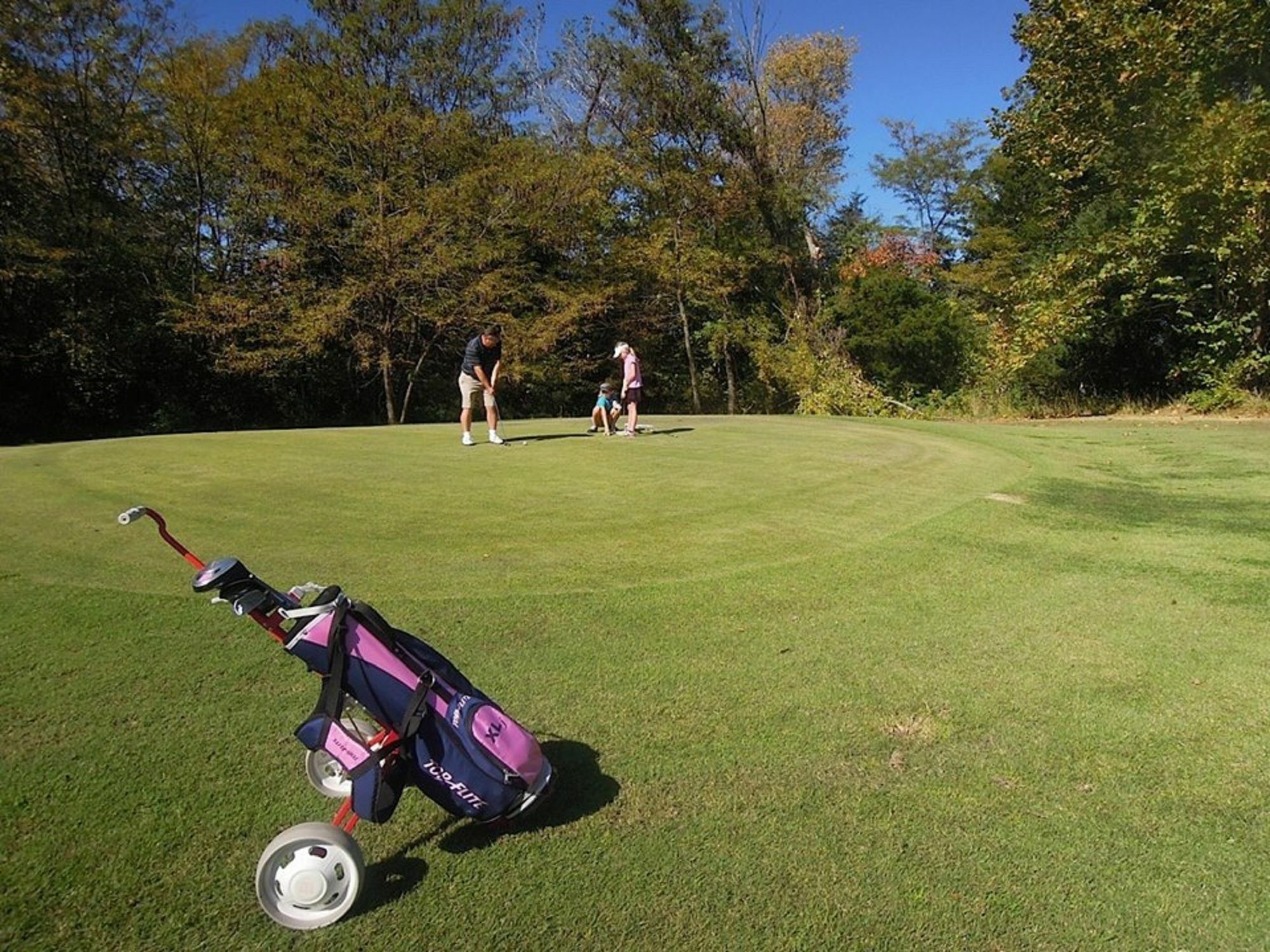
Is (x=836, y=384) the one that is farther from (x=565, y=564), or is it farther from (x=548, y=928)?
(x=548, y=928)

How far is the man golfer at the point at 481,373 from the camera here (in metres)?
12.1

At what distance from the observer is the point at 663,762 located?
332 centimetres

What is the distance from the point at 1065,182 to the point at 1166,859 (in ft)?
79.5

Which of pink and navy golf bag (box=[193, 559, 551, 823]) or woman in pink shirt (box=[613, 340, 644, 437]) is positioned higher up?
woman in pink shirt (box=[613, 340, 644, 437])

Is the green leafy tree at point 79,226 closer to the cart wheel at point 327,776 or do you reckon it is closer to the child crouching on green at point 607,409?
the child crouching on green at point 607,409

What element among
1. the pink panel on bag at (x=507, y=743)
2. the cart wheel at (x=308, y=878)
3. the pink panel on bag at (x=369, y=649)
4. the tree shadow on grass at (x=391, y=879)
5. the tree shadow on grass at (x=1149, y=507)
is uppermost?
the pink panel on bag at (x=369, y=649)

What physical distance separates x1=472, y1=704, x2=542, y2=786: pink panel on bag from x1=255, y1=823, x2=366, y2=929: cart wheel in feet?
1.69

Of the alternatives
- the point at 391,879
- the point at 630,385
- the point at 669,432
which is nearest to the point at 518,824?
the point at 391,879

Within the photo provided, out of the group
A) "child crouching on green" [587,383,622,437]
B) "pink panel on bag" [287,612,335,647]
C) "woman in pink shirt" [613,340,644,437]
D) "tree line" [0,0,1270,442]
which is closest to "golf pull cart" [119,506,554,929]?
"pink panel on bag" [287,612,335,647]

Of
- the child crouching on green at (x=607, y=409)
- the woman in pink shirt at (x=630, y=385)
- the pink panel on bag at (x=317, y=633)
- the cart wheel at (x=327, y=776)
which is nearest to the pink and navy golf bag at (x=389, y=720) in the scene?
the pink panel on bag at (x=317, y=633)

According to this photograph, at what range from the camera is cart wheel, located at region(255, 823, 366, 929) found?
7.96ft

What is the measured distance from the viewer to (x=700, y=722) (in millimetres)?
3654

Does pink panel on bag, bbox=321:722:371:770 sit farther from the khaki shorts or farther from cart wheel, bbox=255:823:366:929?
the khaki shorts

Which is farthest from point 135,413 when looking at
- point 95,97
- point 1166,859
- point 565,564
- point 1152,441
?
point 1166,859
